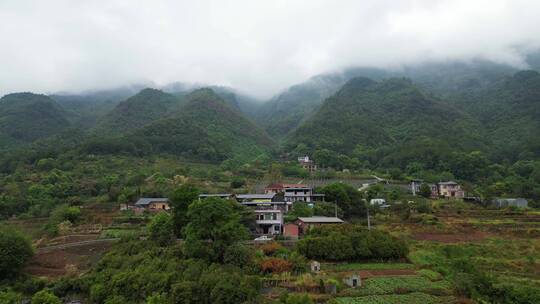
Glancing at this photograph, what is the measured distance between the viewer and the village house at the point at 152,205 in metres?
42.9

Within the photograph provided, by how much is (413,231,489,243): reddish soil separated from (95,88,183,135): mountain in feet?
270

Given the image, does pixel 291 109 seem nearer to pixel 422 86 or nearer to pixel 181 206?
pixel 422 86

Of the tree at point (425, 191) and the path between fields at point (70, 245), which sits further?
the tree at point (425, 191)

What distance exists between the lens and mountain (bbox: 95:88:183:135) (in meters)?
102

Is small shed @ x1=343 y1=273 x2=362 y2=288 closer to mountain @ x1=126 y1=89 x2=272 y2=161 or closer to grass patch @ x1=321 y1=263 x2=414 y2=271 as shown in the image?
grass patch @ x1=321 y1=263 x2=414 y2=271

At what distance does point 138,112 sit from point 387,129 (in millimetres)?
71511

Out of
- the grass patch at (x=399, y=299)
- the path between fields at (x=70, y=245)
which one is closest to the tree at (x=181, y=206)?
the path between fields at (x=70, y=245)

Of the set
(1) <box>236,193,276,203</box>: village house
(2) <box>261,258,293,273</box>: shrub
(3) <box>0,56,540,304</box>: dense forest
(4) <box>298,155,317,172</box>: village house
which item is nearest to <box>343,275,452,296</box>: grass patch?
(3) <box>0,56,540,304</box>: dense forest

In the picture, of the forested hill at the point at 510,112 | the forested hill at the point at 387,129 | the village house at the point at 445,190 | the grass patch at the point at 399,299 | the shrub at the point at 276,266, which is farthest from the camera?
the forested hill at the point at 387,129

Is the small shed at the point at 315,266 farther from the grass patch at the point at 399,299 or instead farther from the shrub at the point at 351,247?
the grass patch at the point at 399,299

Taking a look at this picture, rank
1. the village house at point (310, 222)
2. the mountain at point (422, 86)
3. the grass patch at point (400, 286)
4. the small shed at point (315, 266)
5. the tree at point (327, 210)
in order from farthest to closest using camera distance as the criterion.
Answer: the mountain at point (422, 86) → the tree at point (327, 210) → the village house at point (310, 222) → the small shed at point (315, 266) → the grass patch at point (400, 286)

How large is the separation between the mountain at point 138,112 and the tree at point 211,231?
255ft

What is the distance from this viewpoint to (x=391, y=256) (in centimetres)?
→ 2670

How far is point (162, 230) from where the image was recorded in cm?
3006
